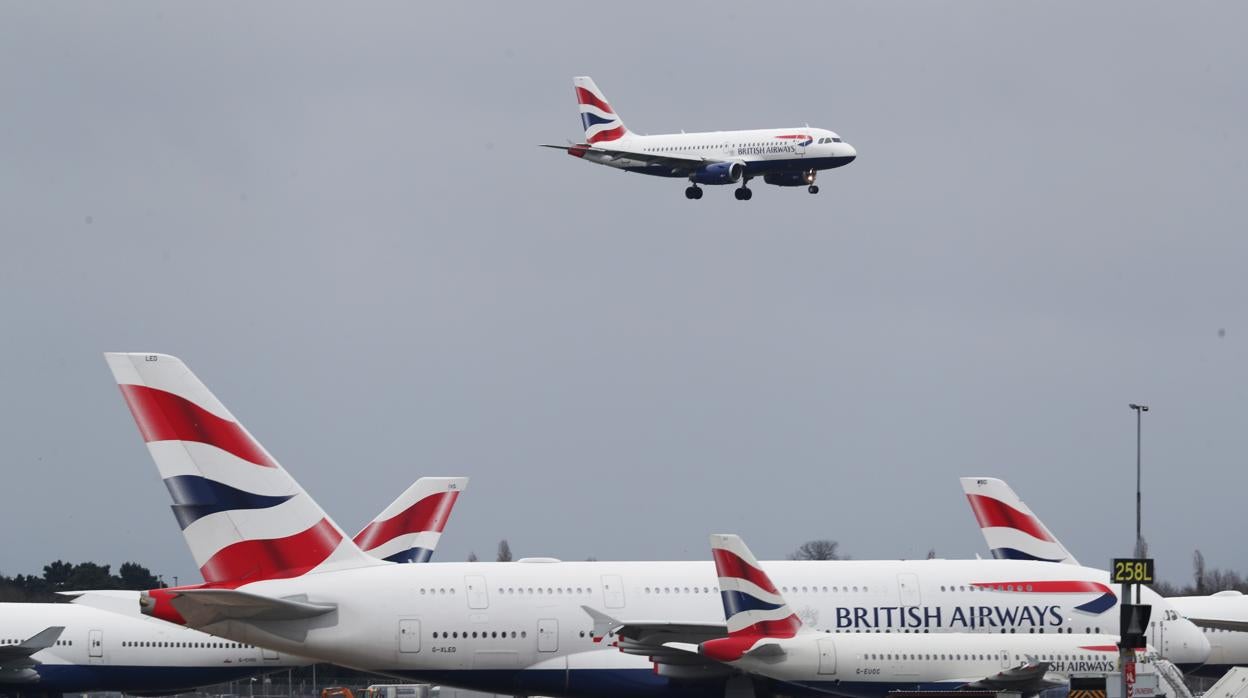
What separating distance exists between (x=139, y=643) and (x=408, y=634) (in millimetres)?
25160

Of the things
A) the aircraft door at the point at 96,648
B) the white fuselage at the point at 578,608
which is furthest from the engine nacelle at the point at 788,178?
→ the white fuselage at the point at 578,608

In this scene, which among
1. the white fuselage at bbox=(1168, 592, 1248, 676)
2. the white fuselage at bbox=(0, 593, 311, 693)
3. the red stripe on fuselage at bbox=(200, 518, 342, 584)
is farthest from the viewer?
the white fuselage at bbox=(0, 593, 311, 693)

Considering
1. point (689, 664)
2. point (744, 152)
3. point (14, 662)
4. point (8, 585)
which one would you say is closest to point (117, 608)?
point (14, 662)

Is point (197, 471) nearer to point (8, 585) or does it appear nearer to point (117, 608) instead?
point (117, 608)

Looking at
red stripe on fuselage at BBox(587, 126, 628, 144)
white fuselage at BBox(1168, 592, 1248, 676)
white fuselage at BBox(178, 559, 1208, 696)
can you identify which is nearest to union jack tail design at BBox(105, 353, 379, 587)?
white fuselage at BBox(178, 559, 1208, 696)

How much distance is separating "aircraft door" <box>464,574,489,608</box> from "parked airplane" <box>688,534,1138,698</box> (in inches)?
145

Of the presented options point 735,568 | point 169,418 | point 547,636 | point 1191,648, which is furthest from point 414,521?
point 1191,648

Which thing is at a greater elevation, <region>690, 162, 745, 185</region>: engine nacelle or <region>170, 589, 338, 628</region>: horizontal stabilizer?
<region>690, 162, 745, 185</region>: engine nacelle

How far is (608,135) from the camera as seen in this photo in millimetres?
109750

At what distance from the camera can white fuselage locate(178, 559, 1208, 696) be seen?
49.3m

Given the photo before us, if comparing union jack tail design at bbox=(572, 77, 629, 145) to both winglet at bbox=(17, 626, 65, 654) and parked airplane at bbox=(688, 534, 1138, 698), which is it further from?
parked airplane at bbox=(688, 534, 1138, 698)

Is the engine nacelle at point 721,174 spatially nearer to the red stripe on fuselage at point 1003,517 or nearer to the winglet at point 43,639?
the red stripe on fuselage at point 1003,517

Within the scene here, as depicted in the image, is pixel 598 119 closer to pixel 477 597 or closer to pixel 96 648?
pixel 96 648

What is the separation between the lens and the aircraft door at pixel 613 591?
52156 mm
